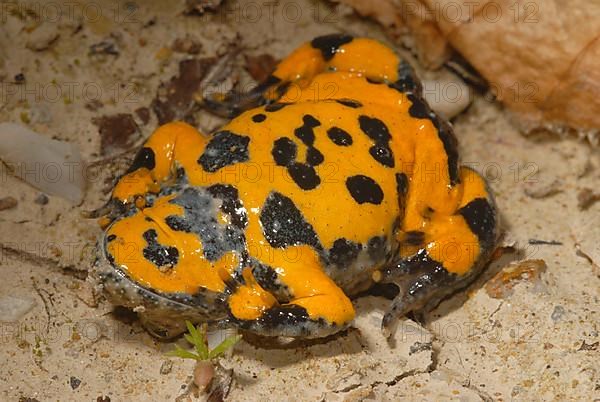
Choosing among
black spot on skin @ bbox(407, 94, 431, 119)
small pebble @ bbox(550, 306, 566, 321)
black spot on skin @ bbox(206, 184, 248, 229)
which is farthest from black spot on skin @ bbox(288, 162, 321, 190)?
small pebble @ bbox(550, 306, 566, 321)

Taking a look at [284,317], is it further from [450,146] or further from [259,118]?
[450,146]

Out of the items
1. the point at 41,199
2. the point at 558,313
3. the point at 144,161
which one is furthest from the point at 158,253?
the point at 558,313

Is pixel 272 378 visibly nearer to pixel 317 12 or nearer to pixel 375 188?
pixel 375 188

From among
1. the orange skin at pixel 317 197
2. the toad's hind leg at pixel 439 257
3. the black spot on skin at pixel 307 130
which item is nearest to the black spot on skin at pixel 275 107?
the orange skin at pixel 317 197

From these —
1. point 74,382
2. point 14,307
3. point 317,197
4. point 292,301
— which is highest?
point 317,197

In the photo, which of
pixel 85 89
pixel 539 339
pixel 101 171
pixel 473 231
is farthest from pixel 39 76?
pixel 539 339

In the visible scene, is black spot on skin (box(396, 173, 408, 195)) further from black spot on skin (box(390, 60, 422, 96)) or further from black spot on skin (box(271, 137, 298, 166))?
black spot on skin (box(390, 60, 422, 96))
